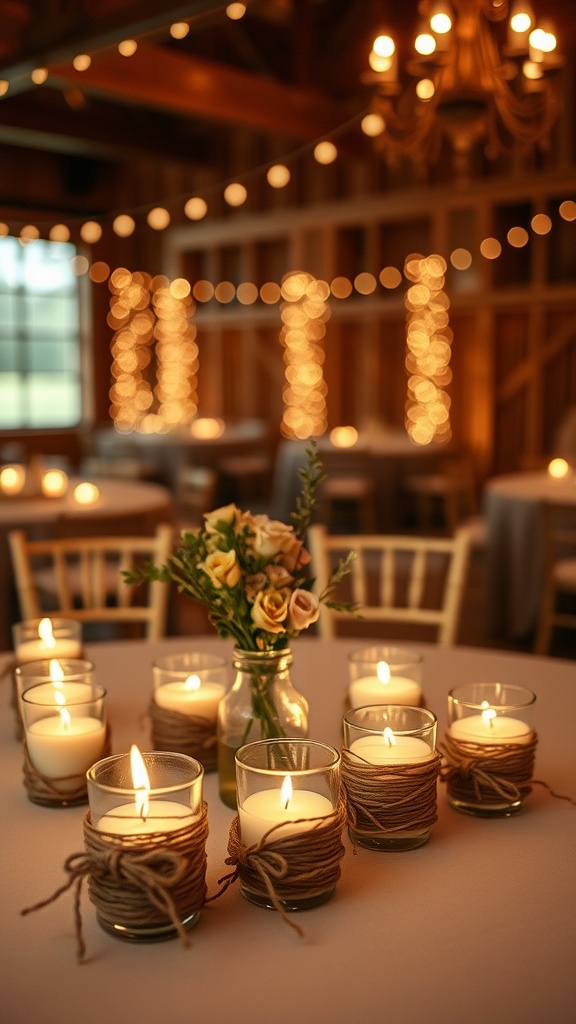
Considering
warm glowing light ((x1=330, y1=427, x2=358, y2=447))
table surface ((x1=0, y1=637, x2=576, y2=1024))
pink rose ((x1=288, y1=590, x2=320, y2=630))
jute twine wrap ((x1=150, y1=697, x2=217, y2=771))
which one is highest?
pink rose ((x1=288, y1=590, x2=320, y2=630))

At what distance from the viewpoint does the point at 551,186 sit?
305 inches

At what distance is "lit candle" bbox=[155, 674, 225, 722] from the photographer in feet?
4.41

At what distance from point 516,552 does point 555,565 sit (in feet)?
1.45

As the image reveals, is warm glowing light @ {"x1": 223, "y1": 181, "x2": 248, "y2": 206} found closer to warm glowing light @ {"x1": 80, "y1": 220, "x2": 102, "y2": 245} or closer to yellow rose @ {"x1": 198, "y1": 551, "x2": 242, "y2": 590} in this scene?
warm glowing light @ {"x1": 80, "y1": 220, "x2": 102, "y2": 245}

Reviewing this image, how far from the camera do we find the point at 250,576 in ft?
3.80

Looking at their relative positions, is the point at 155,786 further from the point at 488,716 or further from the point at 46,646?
the point at 46,646

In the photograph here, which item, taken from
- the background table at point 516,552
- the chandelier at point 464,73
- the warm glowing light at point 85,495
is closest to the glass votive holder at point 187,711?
the chandelier at point 464,73

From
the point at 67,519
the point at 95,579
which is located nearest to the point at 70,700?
the point at 95,579

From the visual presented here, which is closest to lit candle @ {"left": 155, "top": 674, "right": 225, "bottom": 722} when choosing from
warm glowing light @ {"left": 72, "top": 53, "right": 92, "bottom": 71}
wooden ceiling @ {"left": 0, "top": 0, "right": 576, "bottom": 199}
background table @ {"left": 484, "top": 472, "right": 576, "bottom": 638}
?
wooden ceiling @ {"left": 0, "top": 0, "right": 576, "bottom": 199}

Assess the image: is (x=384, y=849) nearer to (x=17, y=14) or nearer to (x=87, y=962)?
(x=87, y=962)

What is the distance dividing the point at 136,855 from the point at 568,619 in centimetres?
334

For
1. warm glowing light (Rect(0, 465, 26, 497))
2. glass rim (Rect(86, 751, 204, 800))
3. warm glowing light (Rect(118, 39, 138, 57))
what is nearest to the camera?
glass rim (Rect(86, 751, 204, 800))

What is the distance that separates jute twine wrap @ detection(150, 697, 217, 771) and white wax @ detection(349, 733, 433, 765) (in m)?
0.27

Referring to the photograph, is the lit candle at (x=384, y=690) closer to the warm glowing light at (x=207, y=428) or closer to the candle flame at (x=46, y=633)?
the candle flame at (x=46, y=633)
